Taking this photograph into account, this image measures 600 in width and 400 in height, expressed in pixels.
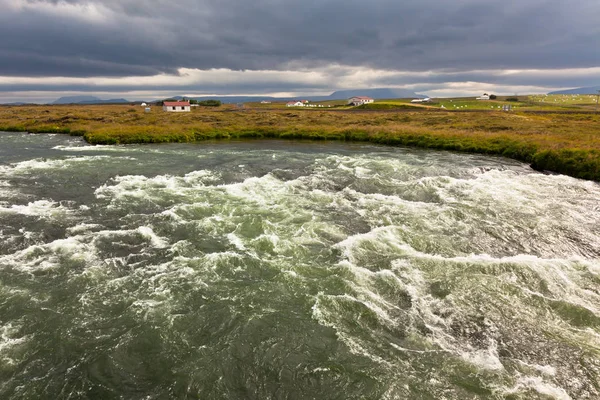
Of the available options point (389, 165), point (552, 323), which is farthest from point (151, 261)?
point (389, 165)

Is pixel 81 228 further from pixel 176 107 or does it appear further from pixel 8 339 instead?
pixel 176 107

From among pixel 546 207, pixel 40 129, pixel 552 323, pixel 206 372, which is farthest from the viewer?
pixel 40 129

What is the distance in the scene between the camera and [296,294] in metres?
11.8

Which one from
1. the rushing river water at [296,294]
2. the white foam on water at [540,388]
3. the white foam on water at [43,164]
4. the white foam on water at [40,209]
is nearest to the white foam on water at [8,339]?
the rushing river water at [296,294]

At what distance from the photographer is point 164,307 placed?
10797mm

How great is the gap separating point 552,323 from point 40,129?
8055 centimetres

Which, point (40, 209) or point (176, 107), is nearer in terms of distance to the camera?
point (40, 209)

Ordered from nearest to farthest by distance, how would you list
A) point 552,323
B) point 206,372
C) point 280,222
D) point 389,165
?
point 206,372 → point 552,323 → point 280,222 → point 389,165

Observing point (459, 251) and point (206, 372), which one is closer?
point (206, 372)

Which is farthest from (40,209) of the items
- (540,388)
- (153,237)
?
(540,388)

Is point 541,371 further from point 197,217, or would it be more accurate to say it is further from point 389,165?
point 389,165

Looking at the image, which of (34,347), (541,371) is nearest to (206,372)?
(34,347)

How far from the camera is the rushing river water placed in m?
8.39

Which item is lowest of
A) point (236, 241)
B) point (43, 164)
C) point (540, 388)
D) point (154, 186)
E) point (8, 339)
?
point (540, 388)
